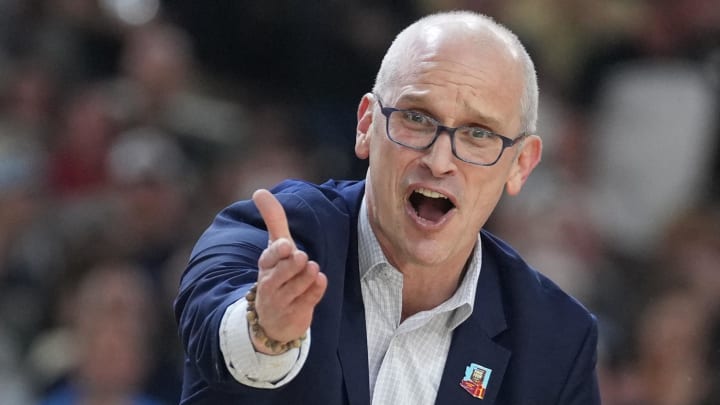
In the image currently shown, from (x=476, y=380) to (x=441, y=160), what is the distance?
49 cm

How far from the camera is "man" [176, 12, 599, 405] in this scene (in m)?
2.84

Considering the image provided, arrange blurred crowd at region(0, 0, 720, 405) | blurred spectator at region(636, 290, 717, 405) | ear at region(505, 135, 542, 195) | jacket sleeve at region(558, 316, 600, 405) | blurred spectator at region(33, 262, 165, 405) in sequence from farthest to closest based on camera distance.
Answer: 1. blurred crowd at region(0, 0, 720, 405)
2. blurred spectator at region(636, 290, 717, 405)
3. blurred spectator at region(33, 262, 165, 405)
4. ear at region(505, 135, 542, 195)
5. jacket sleeve at region(558, 316, 600, 405)

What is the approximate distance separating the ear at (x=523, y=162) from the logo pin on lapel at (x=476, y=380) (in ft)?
1.47

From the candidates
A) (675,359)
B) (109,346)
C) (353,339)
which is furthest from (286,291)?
(675,359)

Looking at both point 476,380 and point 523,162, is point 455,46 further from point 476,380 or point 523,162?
point 476,380

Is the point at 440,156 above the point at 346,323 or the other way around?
above

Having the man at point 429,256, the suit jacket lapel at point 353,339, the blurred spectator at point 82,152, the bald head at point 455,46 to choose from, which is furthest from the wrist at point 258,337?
the blurred spectator at point 82,152

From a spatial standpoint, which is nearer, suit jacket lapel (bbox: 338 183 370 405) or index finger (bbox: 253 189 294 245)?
index finger (bbox: 253 189 294 245)

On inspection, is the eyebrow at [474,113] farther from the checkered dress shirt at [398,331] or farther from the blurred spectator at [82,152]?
the blurred spectator at [82,152]

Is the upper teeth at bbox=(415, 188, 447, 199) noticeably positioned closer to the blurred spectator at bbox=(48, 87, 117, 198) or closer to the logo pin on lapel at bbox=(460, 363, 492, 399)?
the logo pin on lapel at bbox=(460, 363, 492, 399)

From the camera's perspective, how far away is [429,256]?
295 centimetres

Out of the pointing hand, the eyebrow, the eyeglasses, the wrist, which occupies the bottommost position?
the wrist

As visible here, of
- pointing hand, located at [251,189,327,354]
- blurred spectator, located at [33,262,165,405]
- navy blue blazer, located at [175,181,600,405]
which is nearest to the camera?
pointing hand, located at [251,189,327,354]

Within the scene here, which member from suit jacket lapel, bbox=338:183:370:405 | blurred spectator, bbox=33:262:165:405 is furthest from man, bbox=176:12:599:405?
blurred spectator, bbox=33:262:165:405
